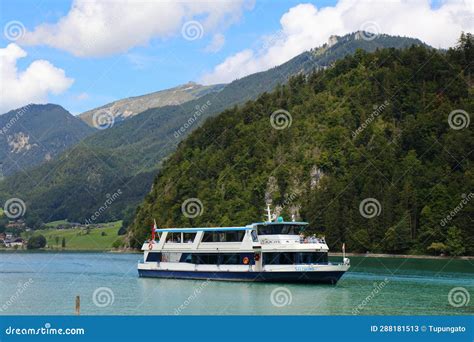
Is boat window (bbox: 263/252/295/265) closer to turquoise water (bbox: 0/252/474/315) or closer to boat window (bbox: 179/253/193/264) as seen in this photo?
turquoise water (bbox: 0/252/474/315)

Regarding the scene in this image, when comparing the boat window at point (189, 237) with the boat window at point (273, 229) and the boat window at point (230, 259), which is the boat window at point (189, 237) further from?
the boat window at point (273, 229)

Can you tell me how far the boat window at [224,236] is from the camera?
6625 cm

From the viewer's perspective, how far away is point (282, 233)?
6519 cm

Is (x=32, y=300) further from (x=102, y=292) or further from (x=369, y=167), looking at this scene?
(x=369, y=167)

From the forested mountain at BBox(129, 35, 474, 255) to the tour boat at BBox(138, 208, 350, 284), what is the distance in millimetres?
64318

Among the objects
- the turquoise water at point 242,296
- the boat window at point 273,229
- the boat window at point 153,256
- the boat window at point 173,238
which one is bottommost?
the turquoise water at point 242,296

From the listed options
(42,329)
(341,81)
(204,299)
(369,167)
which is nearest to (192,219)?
(369,167)

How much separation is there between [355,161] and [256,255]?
322 feet

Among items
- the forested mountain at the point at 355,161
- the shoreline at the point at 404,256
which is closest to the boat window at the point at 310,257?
the shoreline at the point at 404,256

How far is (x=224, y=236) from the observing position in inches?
2660

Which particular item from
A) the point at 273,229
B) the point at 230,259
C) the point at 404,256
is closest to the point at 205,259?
the point at 230,259

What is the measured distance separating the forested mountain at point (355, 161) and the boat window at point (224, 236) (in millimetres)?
65172

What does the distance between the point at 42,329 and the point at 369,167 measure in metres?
134

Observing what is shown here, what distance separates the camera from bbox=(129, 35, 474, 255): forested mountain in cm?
13400
